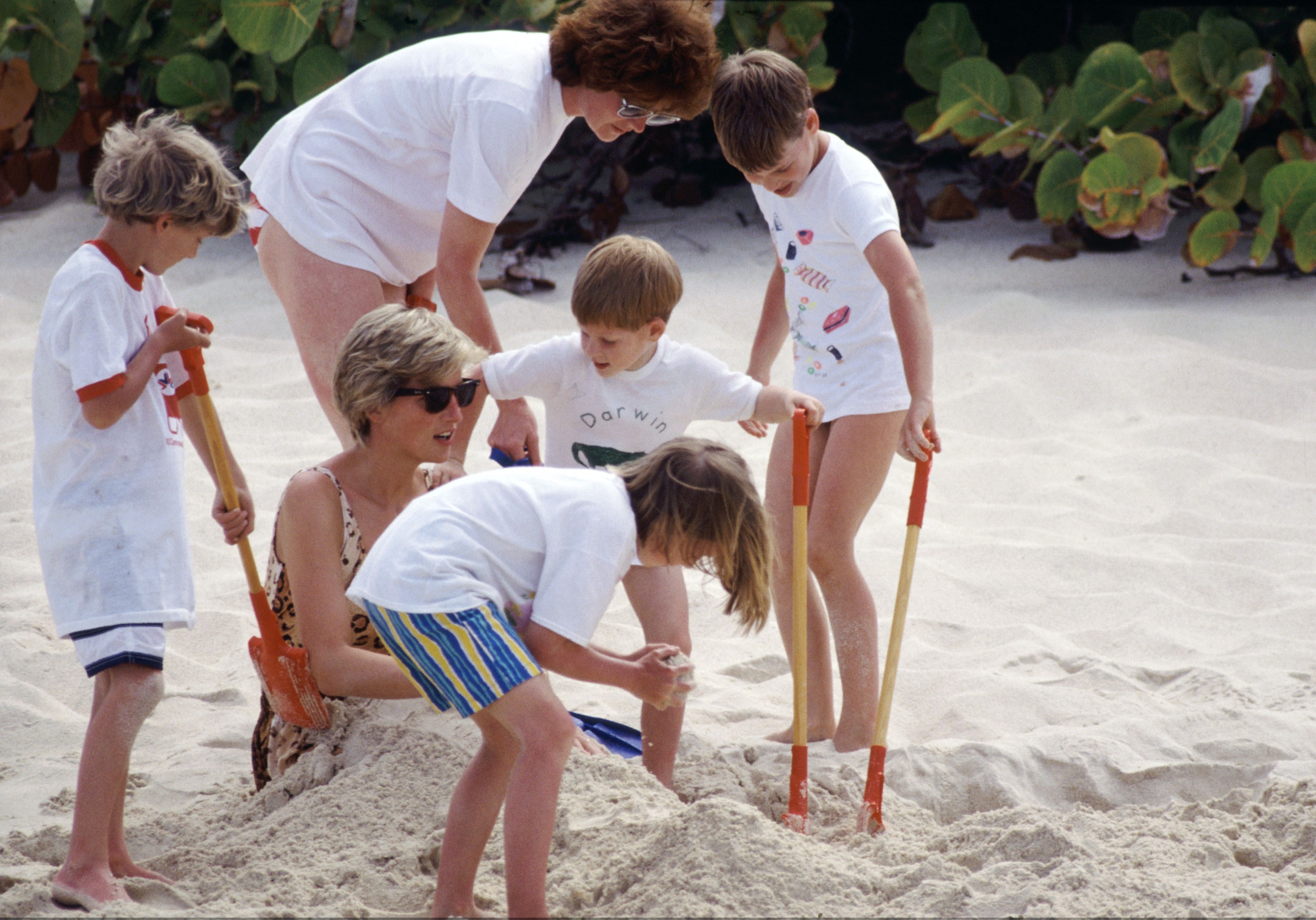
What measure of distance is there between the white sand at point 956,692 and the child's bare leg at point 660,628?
0.10m

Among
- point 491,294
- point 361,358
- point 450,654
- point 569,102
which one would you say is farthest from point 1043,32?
point 450,654

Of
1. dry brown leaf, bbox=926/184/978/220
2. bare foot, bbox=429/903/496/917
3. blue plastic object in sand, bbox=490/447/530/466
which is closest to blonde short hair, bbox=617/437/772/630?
bare foot, bbox=429/903/496/917

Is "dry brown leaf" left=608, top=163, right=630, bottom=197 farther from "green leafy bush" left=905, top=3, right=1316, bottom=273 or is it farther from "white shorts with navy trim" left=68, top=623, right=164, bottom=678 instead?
"white shorts with navy trim" left=68, top=623, right=164, bottom=678

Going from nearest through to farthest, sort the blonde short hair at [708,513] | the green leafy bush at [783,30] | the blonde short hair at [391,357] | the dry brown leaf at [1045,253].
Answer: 1. the blonde short hair at [708,513]
2. the blonde short hair at [391,357]
3. the green leafy bush at [783,30]
4. the dry brown leaf at [1045,253]

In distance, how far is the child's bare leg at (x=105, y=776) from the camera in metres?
1.97

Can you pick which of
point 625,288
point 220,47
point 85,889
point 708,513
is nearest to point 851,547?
point 625,288

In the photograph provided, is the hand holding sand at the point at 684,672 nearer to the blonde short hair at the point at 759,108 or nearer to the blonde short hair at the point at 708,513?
the blonde short hair at the point at 708,513

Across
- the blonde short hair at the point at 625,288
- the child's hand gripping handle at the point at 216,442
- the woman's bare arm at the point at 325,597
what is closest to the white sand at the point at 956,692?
the woman's bare arm at the point at 325,597

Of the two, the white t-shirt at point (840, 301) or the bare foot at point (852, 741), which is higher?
the white t-shirt at point (840, 301)

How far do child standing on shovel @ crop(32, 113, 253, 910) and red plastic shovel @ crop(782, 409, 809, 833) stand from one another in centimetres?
110

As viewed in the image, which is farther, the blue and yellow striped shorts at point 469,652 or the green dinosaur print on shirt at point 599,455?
the green dinosaur print on shirt at point 599,455

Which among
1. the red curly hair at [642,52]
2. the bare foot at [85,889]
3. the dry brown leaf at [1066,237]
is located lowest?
the bare foot at [85,889]

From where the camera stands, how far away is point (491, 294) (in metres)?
5.36

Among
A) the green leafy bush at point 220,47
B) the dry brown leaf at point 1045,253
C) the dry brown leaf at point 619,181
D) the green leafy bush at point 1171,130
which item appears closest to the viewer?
the green leafy bush at point 1171,130
